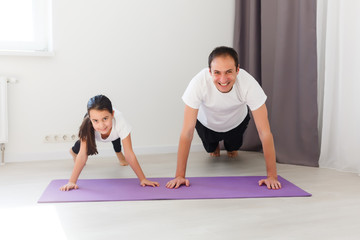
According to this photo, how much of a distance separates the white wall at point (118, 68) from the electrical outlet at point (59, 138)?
0.03 m

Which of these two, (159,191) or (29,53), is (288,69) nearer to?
(159,191)

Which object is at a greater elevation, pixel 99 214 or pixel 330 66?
pixel 330 66

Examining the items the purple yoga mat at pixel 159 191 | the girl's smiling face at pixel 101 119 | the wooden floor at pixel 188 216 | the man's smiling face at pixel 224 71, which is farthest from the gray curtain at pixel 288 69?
the girl's smiling face at pixel 101 119

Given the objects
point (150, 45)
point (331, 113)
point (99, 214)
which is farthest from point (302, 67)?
point (99, 214)

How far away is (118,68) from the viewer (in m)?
3.18

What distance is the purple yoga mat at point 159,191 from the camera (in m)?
1.93

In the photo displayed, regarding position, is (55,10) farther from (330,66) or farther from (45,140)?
(330,66)

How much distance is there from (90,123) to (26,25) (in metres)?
1.35

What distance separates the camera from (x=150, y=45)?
3.27 meters

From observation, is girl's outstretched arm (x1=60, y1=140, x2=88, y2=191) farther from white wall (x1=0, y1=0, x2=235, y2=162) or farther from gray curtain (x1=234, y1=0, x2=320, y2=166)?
gray curtain (x1=234, y1=0, x2=320, y2=166)

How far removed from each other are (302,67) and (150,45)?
122 centimetres

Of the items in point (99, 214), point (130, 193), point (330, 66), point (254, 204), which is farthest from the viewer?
point (330, 66)

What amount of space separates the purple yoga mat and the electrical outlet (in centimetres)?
80

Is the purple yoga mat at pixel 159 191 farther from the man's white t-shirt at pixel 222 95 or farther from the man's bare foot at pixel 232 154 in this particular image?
the man's bare foot at pixel 232 154
